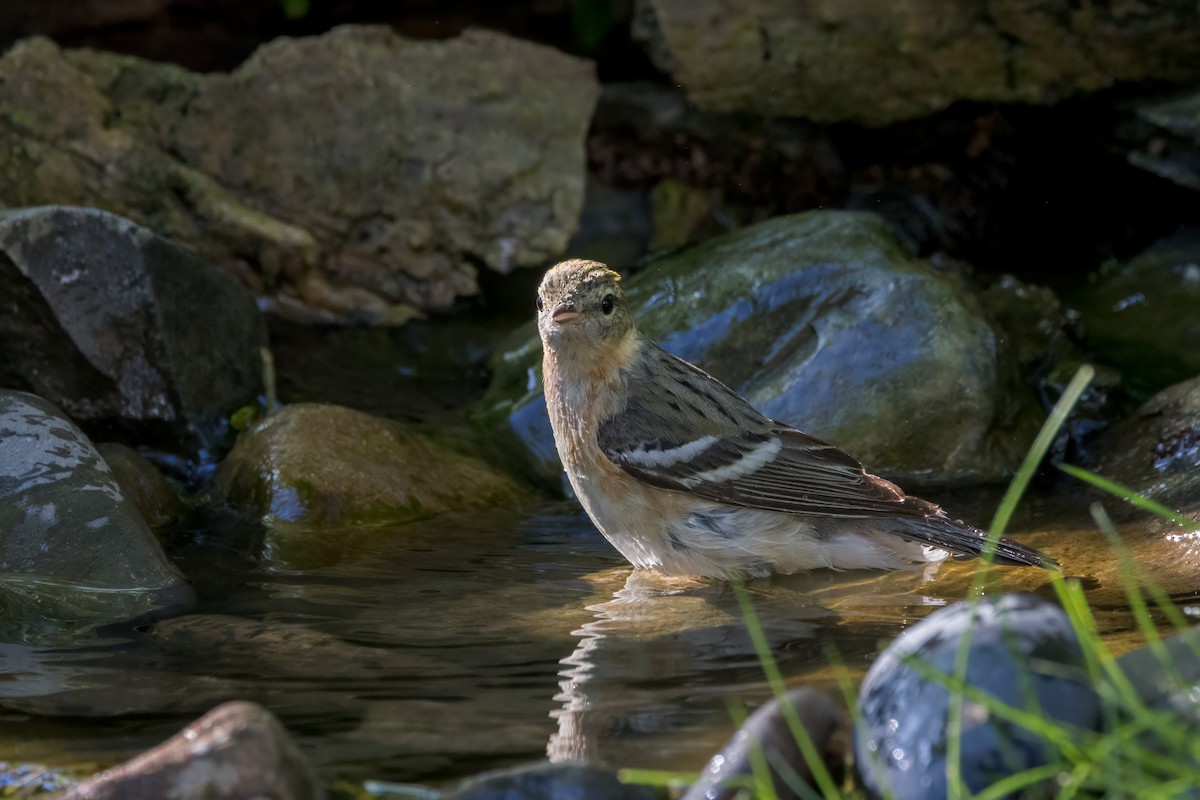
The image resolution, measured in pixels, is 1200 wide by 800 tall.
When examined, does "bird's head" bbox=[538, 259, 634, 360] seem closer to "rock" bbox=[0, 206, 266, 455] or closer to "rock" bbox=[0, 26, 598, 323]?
"rock" bbox=[0, 206, 266, 455]

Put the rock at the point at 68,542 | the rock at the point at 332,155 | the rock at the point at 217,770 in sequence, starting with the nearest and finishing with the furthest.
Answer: the rock at the point at 217,770
the rock at the point at 68,542
the rock at the point at 332,155

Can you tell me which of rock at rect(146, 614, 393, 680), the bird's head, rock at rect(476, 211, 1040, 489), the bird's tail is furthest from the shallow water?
the bird's head

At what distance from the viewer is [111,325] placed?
279 inches

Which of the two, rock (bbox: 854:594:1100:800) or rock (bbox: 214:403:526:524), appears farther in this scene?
rock (bbox: 214:403:526:524)

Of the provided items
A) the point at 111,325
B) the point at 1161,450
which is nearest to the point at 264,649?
the point at 111,325

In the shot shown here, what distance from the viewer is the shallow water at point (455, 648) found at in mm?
3721

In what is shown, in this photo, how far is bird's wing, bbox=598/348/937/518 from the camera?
5684 millimetres

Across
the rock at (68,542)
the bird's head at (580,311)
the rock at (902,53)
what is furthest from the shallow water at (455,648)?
the rock at (902,53)

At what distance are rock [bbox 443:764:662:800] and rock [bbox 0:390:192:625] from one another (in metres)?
2.35

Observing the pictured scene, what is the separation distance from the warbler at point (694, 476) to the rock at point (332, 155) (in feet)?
10.8

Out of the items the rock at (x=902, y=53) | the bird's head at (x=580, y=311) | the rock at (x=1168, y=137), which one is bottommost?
the bird's head at (x=580, y=311)

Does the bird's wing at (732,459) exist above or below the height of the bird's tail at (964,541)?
above

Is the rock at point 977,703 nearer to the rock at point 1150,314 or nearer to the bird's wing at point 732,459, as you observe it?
the bird's wing at point 732,459

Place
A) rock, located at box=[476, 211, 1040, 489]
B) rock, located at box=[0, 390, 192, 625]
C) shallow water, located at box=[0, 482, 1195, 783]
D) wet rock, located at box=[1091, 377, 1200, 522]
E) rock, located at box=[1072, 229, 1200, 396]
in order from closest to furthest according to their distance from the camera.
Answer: shallow water, located at box=[0, 482, 1195, 783], rock, located at box=[0, 390, 192, 625], wet rock, located at box=[1091, 377, 1200, 522], rock, located at box=[476, 211, 1040, 489], rock, located at box=[1072, 229, 1200, 396]
